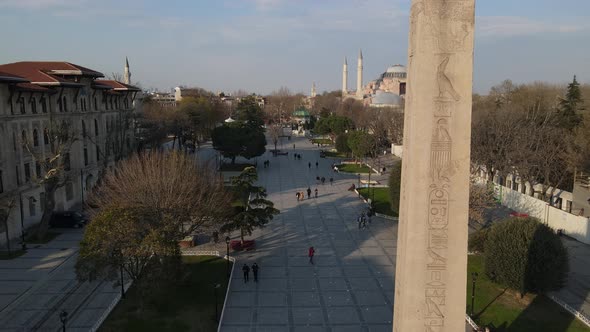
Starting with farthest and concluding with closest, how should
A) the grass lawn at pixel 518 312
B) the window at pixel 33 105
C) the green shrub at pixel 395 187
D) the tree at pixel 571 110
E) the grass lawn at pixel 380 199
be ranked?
the tree at pixel 571 110, the grass lawn at pixel 380 199, the window at pixel 33 105, the green shrub at pixel 395 187, the grass lawn at pixel 518 312

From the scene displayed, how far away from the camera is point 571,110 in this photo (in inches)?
1543

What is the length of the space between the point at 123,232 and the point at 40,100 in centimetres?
1858

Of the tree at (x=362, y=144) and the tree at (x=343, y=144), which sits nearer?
the tree at (x=362, y=144)

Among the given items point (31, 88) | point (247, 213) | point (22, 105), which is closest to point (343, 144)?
point (247, 213)

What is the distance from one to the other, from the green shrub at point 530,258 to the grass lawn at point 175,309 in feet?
34.2

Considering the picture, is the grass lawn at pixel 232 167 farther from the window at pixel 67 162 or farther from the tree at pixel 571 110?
the tree at pixel 571 110

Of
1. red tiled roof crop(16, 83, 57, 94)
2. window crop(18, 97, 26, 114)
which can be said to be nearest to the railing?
window crop(18, 97, 26, 114)

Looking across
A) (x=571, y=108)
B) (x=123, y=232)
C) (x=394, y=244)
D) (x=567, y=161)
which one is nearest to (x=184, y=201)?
(x=123, y=232)

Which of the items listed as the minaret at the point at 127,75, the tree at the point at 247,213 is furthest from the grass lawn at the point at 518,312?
the minaret at the point at 127,75

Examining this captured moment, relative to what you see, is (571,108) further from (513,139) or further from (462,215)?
(462,215)

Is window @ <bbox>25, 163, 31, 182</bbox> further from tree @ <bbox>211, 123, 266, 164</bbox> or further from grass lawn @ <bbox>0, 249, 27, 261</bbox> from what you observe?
tree @ <bbox>211, 123, 266, 164</bbox>

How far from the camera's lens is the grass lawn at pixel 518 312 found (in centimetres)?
1495

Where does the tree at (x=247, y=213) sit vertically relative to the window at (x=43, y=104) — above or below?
below

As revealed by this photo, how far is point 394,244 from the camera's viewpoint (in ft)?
78.9
